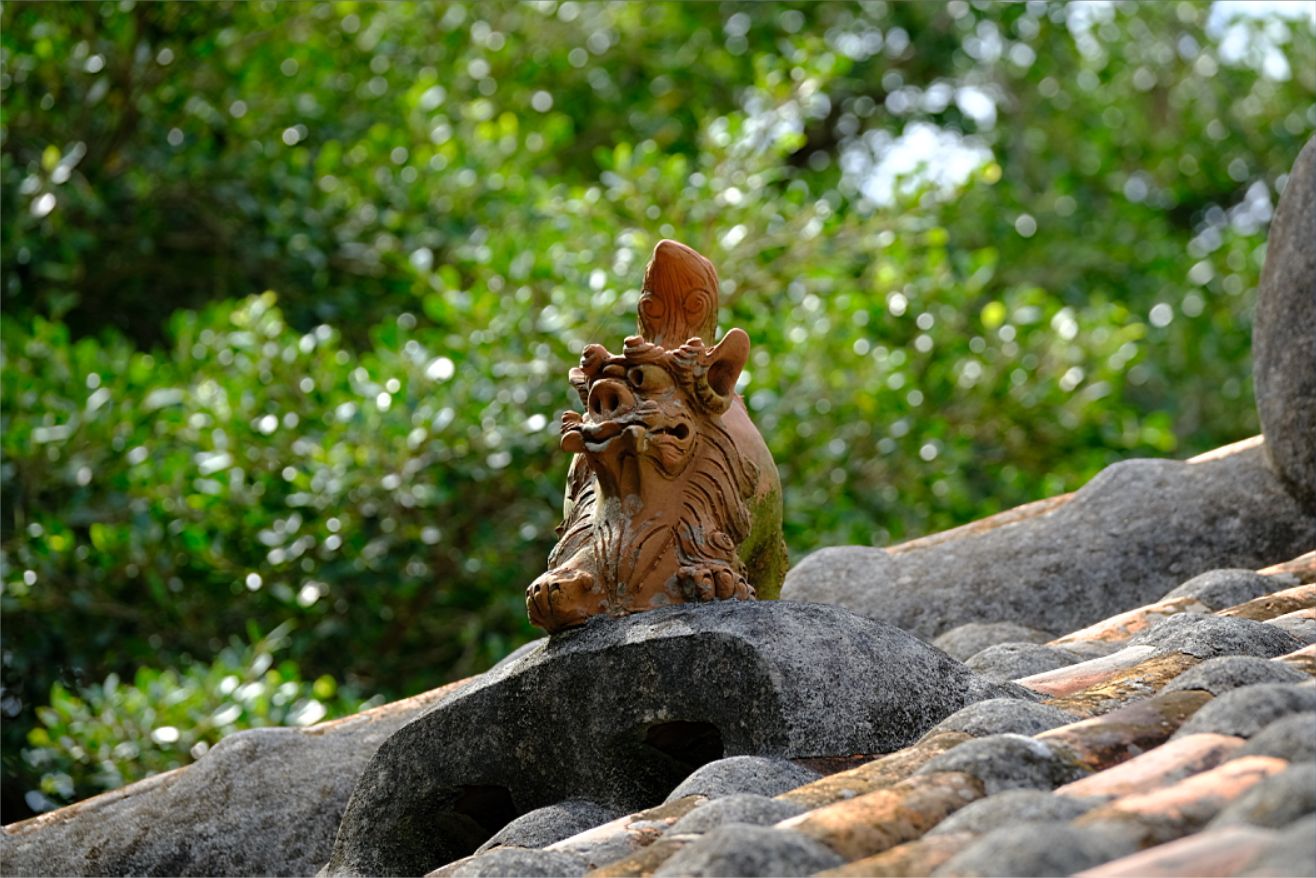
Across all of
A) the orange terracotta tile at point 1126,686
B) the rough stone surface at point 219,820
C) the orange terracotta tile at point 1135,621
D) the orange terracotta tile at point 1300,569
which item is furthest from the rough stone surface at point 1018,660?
the rough stone surface at point 219,820

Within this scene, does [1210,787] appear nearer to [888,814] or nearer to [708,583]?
[888,814]

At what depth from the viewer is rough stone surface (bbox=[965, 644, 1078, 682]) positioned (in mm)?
4613

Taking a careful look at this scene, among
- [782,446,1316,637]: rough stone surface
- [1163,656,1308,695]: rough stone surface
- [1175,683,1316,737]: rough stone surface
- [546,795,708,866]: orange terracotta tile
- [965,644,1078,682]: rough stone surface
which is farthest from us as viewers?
[782,446,1316,637]: rough stone surface

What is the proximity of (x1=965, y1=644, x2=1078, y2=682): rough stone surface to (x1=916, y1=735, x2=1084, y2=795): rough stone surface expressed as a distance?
1.43 metres

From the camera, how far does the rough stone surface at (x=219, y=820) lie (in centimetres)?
493

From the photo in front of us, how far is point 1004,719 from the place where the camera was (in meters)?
3.47

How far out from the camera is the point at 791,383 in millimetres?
10047

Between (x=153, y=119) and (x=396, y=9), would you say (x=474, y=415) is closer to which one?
(x=153, y=119)

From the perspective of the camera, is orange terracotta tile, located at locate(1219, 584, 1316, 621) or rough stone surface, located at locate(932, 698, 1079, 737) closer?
rough stone surface, located at locate(932, 698, 1079, 737)

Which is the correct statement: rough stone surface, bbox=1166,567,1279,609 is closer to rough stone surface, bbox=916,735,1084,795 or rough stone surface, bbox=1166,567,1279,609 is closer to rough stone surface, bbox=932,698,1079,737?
rough stone surface, bbox=932,698,1079,737

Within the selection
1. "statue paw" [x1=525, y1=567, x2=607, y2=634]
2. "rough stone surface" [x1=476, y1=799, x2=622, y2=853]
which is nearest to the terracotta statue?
"statue paw" [x1=525, y1=567, x2=607, y2=634]

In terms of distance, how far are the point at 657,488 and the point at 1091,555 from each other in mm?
2211

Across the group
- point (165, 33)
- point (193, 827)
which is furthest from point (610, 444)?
point (165, 33)

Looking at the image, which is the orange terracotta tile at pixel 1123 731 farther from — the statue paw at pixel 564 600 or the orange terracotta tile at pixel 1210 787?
the statue paw at pixel 564 600
